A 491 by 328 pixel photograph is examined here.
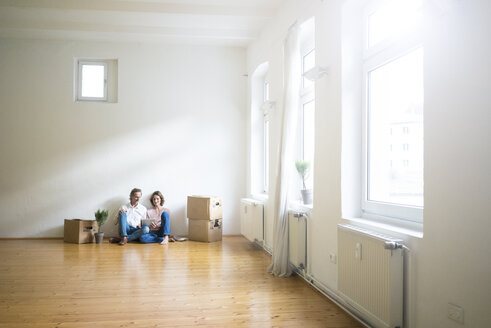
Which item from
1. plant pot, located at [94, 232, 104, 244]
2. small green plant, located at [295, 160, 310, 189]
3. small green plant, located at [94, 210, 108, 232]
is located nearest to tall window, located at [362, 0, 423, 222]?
small green plant, located at [295, 160, 310, 189]

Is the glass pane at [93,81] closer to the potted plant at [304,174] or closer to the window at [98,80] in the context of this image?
the window at [98,80]

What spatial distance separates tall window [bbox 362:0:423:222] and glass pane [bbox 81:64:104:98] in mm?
→ 5282

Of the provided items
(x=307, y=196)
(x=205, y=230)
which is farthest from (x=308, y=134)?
(x=205, y=230)

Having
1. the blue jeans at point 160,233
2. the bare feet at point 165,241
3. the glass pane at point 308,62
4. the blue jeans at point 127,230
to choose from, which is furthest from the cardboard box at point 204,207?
the glass pane at point 308,62

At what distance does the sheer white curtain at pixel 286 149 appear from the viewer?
439cm

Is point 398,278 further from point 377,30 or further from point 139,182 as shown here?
point 139,182

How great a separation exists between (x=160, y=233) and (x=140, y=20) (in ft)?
11.2

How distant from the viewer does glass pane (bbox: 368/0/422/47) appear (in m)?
2.85

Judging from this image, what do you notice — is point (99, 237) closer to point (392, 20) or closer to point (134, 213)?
point (134, 213)

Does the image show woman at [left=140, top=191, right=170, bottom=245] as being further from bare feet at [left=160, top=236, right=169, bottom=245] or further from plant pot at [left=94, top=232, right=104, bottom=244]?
plant pot at [left=94, top=232, right=104, bottom=244]

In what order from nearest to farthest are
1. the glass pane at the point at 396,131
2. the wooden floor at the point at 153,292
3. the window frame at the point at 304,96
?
the glass pane at the point at 396,131 → the wooden floor at the point at 153,292 → the window frame at the point at 304,96

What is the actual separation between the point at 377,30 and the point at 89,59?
5.49 metres

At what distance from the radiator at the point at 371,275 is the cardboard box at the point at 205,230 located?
3628 millimetres

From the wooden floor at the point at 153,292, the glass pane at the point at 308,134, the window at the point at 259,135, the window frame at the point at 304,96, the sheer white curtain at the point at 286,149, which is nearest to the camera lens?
the wooden floor at the point at 153,292
